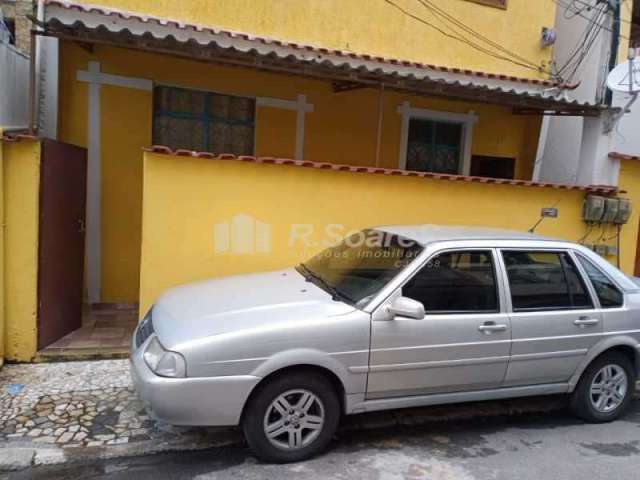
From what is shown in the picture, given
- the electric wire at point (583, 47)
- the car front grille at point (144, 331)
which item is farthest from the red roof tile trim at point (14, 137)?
the electric wire at point (583, 47)

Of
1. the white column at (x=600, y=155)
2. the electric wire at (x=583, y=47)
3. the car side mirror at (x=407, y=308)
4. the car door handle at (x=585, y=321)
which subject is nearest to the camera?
the car side mirror at (x=407, y=308)

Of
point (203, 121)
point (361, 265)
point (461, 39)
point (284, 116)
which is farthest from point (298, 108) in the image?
point (361, 265)

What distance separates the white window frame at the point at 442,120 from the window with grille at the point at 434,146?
0.19 feet

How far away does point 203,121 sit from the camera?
7.36m

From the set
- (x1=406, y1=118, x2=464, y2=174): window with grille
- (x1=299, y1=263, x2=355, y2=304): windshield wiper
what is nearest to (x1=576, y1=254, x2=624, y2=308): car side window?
(x1=299, y1=263, x2=355, y2=304): windshield wiper

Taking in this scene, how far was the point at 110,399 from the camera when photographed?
416 cm

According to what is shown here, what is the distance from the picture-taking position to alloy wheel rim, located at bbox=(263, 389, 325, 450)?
3.27 meters

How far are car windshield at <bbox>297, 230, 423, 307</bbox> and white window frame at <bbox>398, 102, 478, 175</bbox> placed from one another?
438 cm

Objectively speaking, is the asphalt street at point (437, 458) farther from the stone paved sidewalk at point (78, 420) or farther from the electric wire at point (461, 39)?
the electric wire at point (461, 39)

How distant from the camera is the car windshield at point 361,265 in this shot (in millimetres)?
3721

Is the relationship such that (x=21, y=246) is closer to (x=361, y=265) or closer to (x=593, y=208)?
(x=361, y=265)

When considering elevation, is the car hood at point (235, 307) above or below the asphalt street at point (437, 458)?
above

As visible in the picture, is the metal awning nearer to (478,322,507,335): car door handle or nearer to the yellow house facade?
the yellow house facade

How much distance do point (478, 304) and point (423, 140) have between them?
18.2ft
